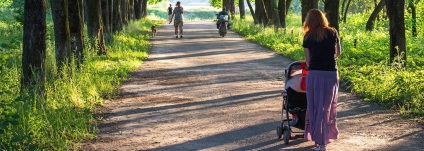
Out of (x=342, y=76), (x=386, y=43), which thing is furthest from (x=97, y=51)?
(x=386, y=43)

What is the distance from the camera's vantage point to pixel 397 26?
50.3ft

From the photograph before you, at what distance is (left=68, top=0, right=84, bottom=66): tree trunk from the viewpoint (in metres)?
16.0

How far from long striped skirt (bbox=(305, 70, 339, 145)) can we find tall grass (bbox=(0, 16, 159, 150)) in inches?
115

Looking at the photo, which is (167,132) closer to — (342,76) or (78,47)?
(342,76)

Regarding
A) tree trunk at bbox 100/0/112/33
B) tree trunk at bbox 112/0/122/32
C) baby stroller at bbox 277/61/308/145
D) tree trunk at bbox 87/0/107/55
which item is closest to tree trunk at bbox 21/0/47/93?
baby stroller at bbox 277/61/308/145

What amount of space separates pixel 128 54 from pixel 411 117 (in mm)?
11952

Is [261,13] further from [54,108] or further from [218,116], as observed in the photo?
[54,108]

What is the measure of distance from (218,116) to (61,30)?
188 inches

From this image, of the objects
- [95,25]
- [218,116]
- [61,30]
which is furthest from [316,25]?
[95,25]

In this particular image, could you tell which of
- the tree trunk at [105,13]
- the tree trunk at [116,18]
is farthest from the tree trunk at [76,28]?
the tree trunk at [116,18]

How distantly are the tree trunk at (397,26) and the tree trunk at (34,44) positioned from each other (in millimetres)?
7918

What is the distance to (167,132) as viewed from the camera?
941 centimetres

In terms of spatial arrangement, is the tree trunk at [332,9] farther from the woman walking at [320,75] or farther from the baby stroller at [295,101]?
the woman walking at [320,75]

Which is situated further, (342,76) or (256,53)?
(256,53)
